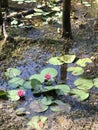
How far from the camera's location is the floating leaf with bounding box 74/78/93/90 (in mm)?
4197

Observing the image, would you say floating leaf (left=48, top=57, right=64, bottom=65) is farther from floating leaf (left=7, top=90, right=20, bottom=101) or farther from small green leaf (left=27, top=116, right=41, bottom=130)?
small green leaf (left=27, top=116, right=41, bottom=130)

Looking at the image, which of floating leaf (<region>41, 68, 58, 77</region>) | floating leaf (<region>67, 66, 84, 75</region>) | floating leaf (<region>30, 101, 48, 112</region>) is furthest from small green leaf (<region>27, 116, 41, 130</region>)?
floating leaf (<region>67, 66, 84, 75</region>)

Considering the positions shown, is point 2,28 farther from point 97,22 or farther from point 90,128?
point 90,128

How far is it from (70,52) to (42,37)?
86 cm

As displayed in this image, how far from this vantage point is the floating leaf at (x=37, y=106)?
12.5ft

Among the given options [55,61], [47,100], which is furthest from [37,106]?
[55,61]

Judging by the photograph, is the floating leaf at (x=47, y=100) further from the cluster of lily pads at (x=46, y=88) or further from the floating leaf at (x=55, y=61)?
the floating leaf at (x=55, y=61)

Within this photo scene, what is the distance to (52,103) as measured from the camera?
391 cm

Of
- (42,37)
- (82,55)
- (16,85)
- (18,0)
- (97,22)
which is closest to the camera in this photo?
(16,85)

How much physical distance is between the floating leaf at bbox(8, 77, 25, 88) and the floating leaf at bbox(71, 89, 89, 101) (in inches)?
28.6

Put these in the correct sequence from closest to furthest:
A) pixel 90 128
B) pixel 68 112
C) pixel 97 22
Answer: pixel 90 128 → pixel 68 112 → pixel 97 22

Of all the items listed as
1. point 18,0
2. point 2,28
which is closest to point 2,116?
point 2,28

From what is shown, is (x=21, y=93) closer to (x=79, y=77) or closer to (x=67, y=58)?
(x=79, y=77)

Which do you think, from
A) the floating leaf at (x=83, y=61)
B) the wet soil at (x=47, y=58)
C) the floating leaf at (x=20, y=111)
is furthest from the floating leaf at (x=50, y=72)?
the floating leaf at (x=20, y=111)
